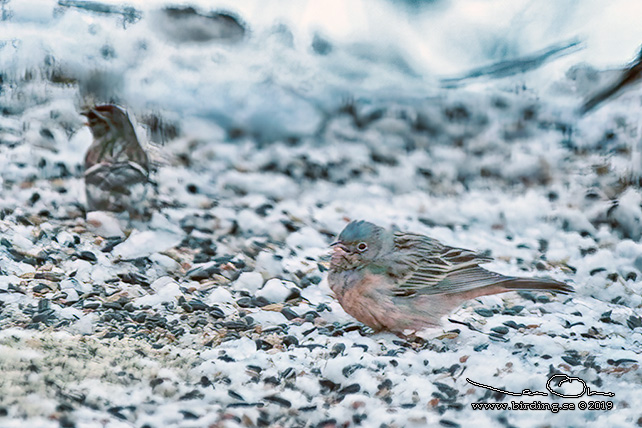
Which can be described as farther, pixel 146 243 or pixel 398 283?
pixel 146 243

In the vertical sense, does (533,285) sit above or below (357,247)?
below

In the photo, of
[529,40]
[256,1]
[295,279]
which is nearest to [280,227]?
[295,279]

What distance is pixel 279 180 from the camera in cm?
567

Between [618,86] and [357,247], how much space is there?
3640 mm

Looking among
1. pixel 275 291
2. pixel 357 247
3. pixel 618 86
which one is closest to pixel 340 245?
pixel 357 247

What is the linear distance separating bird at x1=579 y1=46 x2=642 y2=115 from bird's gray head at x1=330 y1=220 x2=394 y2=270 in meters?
3.15

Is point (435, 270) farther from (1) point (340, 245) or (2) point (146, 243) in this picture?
(2) point (146, 243)

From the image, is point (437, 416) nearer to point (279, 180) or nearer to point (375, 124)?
point (279, 180)

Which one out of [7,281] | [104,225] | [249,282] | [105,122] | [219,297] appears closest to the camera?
[7,281]

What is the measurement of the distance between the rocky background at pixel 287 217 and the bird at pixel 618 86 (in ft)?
0.25

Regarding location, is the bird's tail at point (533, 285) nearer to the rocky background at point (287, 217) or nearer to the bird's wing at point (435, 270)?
the bird's wing at point (435, 270)

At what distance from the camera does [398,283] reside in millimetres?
3010

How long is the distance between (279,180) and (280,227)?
1.07m

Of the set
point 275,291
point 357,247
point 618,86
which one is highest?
point 618,86
